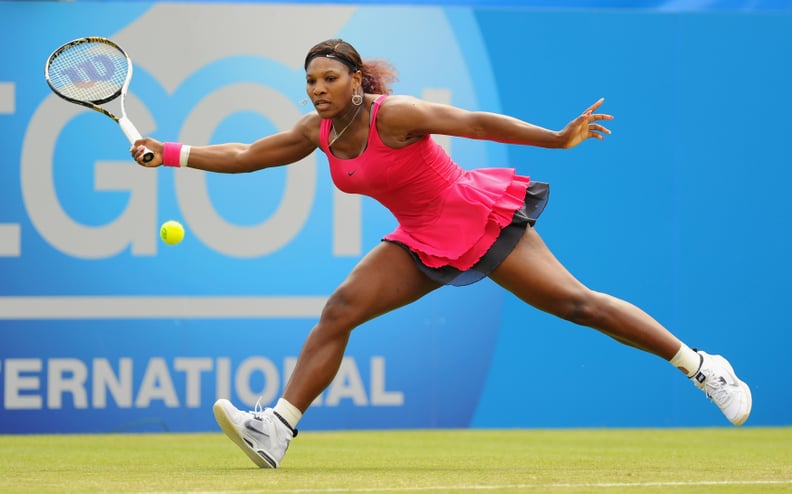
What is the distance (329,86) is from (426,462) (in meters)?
1.75

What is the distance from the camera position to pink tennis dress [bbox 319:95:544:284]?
5164 mm

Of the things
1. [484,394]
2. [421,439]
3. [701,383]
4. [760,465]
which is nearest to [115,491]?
[701,383]

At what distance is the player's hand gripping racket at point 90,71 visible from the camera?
18.5 feet

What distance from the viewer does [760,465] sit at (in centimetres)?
560

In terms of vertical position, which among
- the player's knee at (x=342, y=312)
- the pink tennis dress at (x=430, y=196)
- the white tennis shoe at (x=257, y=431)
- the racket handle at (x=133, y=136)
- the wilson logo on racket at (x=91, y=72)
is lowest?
the white tennis shoe at (x=257, y=431)

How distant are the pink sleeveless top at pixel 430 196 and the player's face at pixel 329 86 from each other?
0.12 meters

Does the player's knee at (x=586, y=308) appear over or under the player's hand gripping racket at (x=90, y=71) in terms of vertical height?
under

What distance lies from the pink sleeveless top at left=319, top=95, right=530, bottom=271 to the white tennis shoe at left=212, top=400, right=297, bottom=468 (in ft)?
2.80

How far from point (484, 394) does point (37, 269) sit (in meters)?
2.80

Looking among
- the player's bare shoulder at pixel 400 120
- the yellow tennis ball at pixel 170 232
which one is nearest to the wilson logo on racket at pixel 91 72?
the yellow tennis ball at pixel 170 232

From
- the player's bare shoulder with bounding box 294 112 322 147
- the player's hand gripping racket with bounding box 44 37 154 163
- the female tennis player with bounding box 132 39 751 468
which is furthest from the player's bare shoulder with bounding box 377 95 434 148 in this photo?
the player's hand gripping racket with bounding box 44 37 154 163

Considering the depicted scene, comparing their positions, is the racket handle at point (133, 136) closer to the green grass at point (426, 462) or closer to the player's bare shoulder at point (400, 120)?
the player's bare shoulder at point (400, 120)

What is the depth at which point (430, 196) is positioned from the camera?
207 inches

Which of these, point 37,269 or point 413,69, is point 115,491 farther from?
point 413,69
